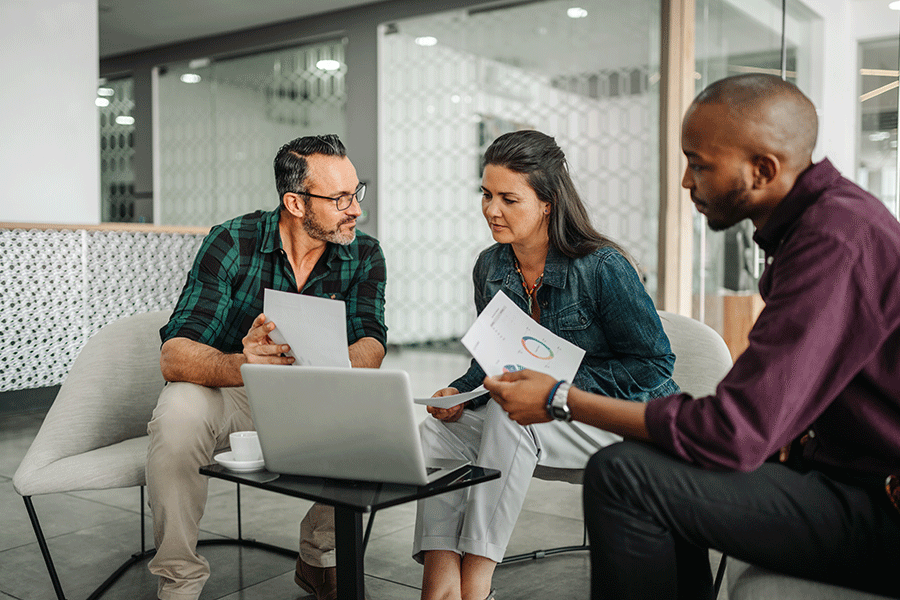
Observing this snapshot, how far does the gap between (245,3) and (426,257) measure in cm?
256

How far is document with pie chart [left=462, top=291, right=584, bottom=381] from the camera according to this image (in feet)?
4.52

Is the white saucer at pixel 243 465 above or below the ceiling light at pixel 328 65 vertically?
below

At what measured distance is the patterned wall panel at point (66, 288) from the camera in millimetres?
3652

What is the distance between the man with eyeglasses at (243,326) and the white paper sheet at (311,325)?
14 centimetres

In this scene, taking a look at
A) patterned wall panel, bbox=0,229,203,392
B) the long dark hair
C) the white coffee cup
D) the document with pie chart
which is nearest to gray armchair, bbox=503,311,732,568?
the long dark hair

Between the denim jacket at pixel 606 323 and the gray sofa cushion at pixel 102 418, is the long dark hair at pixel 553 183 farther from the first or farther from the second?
the gray sofa cushion at pixel 102 418

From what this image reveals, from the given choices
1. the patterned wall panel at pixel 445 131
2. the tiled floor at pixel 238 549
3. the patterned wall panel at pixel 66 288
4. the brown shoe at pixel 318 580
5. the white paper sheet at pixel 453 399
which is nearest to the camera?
the white paper sheet at pixel 453 399

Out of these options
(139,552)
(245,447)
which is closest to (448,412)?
(245,447)

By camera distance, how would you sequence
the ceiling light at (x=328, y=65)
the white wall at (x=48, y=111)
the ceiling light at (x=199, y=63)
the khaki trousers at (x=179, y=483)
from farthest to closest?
the ceiling light at (x=199, y=63) → the ceiling light at (x=328, y=65) → the white wall at (x=48, y=111) → the khaki trousers at (x=179, y=483)

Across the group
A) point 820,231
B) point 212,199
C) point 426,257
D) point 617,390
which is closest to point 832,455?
point 820,231

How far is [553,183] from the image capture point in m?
1.91

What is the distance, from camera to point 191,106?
7625 mm

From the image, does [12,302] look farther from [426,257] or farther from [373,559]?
[426,257]

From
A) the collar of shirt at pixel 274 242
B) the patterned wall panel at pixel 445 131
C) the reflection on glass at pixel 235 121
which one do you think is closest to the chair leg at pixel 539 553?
the collar of shirt at pixel 274 242
